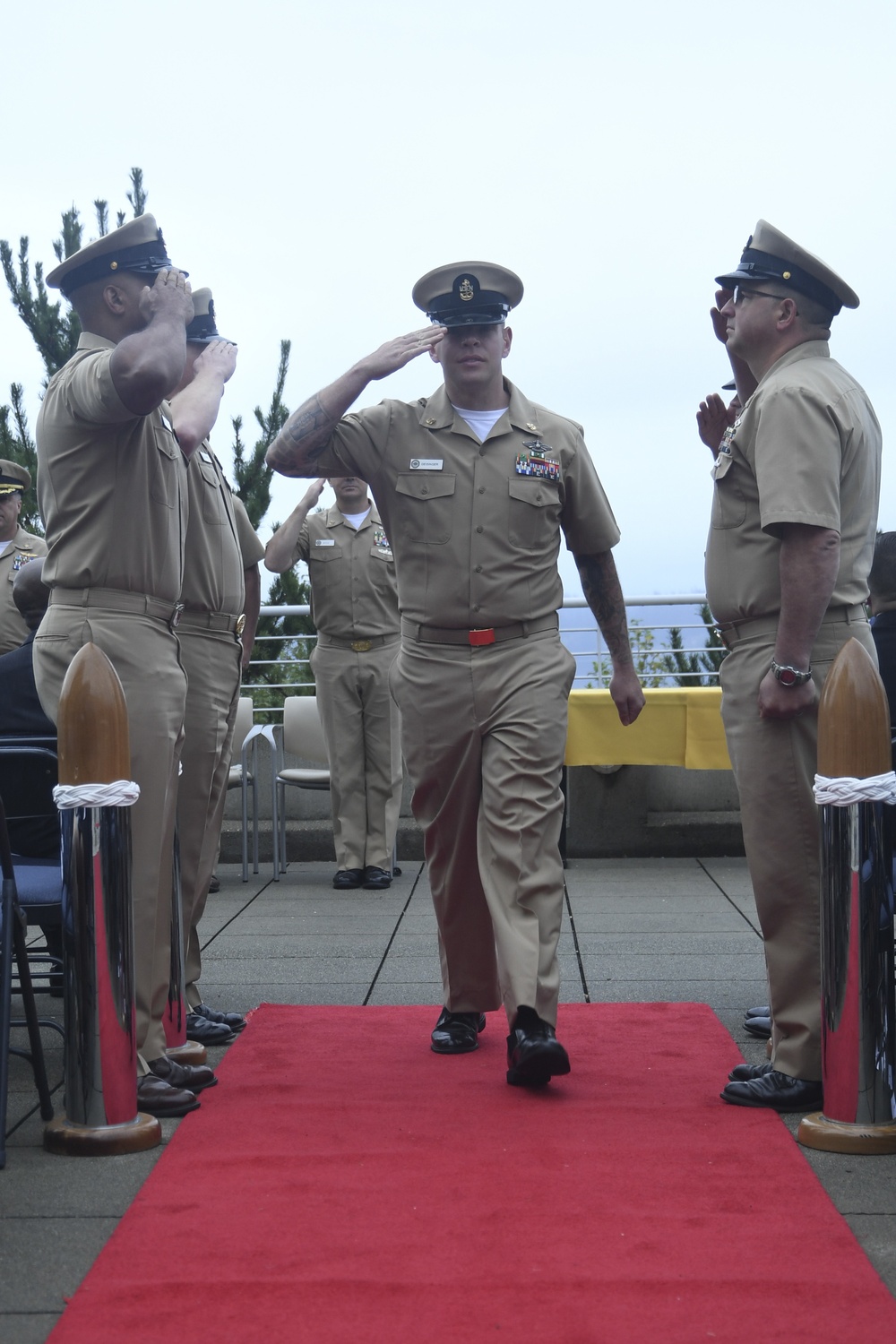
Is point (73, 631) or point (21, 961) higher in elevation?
point (73, 631)

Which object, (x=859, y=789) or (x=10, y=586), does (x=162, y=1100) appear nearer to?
(x=859, y=789)

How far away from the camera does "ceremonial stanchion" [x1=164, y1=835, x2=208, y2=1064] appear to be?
3.91 m

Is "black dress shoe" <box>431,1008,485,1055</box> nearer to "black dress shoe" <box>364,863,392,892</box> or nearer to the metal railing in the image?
"black dress shoe" <box>364,863,392,892</box>

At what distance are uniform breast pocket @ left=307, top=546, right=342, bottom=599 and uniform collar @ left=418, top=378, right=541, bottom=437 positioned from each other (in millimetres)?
3558

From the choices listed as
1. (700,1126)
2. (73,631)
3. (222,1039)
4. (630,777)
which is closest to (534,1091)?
(700,1126)

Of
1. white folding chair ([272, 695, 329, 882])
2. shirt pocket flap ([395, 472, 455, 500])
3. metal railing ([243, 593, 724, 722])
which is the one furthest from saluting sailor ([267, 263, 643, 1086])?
metal railing ([243, 593, 724, 722])

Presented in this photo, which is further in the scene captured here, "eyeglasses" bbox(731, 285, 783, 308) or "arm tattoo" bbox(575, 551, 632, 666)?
"arm tattoo" bbox(575, 551, 632, 666)

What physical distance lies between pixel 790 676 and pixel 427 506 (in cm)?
117

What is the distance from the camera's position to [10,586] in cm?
714

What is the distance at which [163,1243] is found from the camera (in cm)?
261

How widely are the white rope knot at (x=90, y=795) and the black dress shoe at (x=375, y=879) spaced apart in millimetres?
4409

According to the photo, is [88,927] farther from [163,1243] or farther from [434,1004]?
[434,1004]

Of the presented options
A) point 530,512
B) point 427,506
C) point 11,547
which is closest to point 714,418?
point 530,512

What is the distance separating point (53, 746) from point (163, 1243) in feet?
6.04
